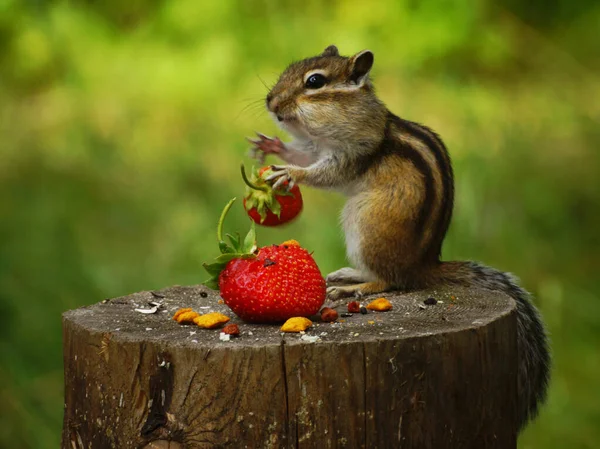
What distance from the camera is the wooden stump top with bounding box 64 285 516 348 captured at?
232cm

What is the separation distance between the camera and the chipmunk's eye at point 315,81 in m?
3.22

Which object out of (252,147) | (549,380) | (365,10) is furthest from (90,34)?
(549,380)

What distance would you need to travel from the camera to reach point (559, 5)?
7285 millimetres

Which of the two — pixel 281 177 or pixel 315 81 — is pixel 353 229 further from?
pixel 315 81

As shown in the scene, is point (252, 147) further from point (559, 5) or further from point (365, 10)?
point (559, 5)

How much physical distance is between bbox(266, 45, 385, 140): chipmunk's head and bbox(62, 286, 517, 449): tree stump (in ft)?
2.87

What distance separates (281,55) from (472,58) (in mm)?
1558

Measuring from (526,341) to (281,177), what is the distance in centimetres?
90

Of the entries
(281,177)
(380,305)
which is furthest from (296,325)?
(281,177)

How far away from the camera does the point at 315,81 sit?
10.6ft

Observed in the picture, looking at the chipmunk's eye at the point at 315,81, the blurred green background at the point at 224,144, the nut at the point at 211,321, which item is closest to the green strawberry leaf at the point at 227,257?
the nut at the point at 211,321

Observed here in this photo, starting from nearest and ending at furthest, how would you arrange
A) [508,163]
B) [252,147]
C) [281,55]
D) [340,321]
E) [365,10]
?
[340,321]
[252,147]
[508,163]
[281,55]
[365,10]

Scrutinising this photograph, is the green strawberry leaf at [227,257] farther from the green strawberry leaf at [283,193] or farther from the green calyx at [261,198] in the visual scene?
the green strawberry leaf at [283,193]

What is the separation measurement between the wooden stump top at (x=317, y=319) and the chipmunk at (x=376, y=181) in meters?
0.13
